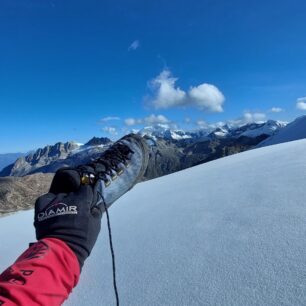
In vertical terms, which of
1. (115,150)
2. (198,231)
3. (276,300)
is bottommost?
(276,300)

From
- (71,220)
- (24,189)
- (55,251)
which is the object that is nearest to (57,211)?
(71,220)

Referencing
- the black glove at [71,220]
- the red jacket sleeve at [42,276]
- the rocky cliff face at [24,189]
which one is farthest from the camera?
the rocky cliff face at [24,189]

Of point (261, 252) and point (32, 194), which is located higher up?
point (32, 194)

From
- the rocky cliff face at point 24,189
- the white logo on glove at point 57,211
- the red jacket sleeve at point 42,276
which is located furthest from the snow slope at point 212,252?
the rocky cliff face at point 24,189

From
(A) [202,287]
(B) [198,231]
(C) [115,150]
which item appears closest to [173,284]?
(A) [202,287]

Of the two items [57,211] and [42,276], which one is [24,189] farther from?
[42,276]

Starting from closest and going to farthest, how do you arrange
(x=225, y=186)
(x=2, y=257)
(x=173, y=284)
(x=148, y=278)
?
(x=173, y=284) < (x=148, y=278) < (x=2, y=257) < (x=225, y=186)

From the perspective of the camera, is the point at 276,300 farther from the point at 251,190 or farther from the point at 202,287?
the point at 251,190

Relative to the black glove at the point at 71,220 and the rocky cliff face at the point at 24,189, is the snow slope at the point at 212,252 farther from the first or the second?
the rocky cliff face at the point at 24,189
